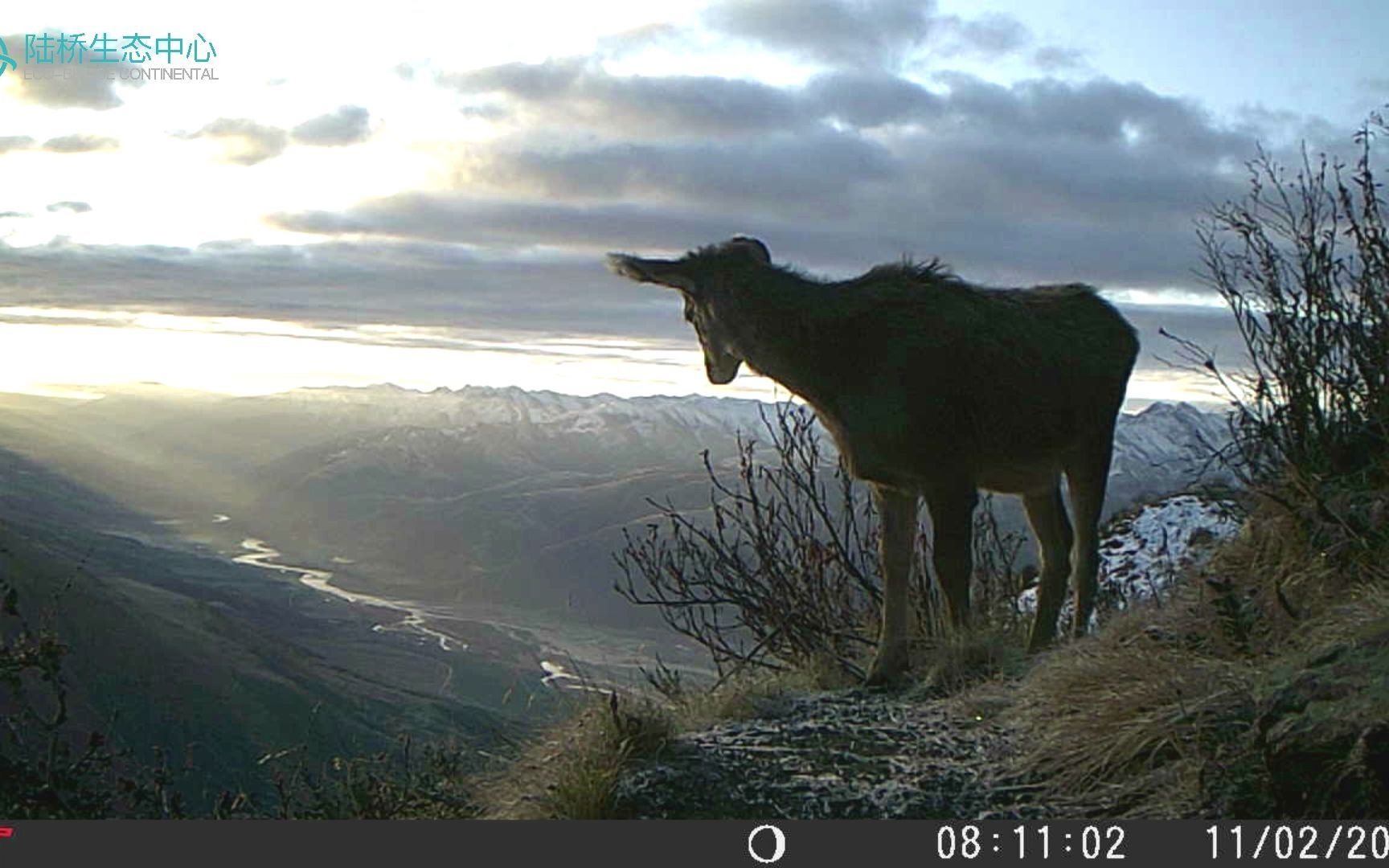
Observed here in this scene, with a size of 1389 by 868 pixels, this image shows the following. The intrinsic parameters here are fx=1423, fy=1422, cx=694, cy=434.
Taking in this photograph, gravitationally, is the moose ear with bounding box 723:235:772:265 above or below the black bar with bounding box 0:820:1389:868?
above

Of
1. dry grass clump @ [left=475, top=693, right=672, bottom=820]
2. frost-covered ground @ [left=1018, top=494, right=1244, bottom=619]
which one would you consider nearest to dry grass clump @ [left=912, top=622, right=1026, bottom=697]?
frost-covered ground @ [left=1018, top=494, right=1244, bottom=619]

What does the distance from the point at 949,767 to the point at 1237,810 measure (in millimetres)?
1253

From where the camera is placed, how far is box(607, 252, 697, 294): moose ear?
8.29m

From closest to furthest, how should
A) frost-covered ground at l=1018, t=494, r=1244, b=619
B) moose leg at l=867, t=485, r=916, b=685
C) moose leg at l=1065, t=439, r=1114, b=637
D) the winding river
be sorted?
moose leg at l=867, t=485, r=916, b=685 < moose leg at l=1065, t=439, r=1114, b=637 < frost-covered ground at l=1018, t=494, r=1244, b=619 < the winding river

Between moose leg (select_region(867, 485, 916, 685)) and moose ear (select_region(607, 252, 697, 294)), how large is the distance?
1.65 m

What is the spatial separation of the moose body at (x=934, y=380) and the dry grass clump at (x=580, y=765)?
219cm

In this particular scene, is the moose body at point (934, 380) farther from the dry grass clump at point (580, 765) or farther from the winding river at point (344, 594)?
the winding river at point (344, 594)

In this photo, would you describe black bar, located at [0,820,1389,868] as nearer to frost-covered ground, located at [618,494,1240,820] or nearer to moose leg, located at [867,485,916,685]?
frost-covered ground, located at [618,494,1240,820]

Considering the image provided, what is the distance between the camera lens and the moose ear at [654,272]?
829cm

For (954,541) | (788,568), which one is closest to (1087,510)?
(954,541)

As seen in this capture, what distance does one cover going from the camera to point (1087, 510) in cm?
851

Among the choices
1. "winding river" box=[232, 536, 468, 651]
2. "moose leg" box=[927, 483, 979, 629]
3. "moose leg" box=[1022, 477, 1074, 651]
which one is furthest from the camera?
"winding river" box=[232, 536, 468, 651]

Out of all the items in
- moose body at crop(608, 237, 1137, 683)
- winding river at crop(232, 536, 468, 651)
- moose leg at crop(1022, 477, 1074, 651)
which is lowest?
winding river at crop(232, 536, 468, 651)

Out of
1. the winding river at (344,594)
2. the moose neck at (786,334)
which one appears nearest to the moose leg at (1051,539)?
the moose neck at (786,334)
